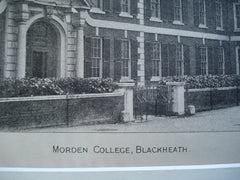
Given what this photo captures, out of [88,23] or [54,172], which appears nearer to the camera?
[54,172]

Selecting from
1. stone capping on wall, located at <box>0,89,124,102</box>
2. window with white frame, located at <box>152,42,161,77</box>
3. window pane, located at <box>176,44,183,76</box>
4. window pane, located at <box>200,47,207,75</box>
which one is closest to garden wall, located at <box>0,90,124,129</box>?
stone capping on wall, located at <box>0,89,124,102</box>

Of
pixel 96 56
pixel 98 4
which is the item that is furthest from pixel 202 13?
pixel 96 56

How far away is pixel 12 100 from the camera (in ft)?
6.50

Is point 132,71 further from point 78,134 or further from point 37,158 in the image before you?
point 37,158

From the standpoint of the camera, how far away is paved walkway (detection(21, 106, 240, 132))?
203cm

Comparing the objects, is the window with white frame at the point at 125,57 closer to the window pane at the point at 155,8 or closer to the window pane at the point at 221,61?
the window pane at the point at 155,8

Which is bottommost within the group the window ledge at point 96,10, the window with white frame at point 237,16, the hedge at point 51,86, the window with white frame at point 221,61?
the hedge at point 51,86

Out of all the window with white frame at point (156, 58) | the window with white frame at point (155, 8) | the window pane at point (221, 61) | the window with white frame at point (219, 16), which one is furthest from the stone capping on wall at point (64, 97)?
the window with white frame at point (219, 16)

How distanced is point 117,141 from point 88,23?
1.11 meters

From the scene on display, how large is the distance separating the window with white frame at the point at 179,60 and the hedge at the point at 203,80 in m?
0.06

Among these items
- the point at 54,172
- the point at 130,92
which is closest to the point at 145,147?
the point at 130,92

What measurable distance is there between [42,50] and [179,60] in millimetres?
1364

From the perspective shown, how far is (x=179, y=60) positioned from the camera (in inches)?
106

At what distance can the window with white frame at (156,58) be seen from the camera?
2.57 meters
